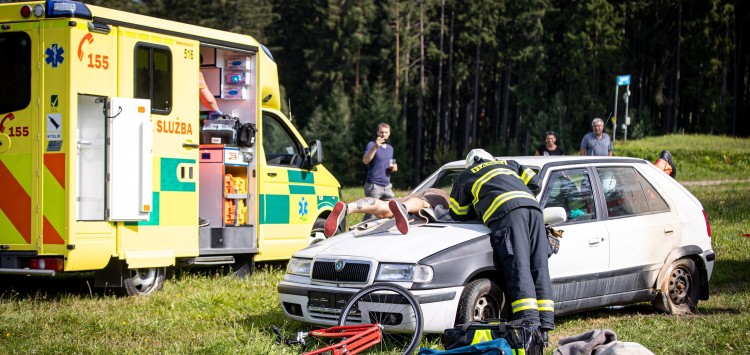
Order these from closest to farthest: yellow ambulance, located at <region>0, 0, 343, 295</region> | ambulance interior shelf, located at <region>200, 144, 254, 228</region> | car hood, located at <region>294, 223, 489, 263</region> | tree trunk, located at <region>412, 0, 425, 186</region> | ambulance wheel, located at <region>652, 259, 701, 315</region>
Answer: car hood, located at <region>294, 223, 489, 263</region>
ambulance wheel, located at <region>652, 259, 701, 315</region>
yellow ambulance, located at <region>0, 0, 343, 295</region>
ambulance interior shelf, located at <region>200, 144, 254, 228</region>
tree trunk, located at <region>412, 0, 425, 186</region>

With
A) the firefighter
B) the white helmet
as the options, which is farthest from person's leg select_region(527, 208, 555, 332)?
the white helmet

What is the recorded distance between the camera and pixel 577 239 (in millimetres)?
7645

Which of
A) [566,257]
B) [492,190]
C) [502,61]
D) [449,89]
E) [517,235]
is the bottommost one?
[566,257]

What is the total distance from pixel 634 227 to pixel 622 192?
36 cm

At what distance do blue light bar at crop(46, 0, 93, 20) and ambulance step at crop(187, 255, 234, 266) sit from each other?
3.07 meters

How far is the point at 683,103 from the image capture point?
64750 millimetres

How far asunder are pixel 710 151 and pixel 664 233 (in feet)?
88.1

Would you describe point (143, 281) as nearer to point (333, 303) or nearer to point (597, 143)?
point (333, 303)

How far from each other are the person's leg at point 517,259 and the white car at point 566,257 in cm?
13

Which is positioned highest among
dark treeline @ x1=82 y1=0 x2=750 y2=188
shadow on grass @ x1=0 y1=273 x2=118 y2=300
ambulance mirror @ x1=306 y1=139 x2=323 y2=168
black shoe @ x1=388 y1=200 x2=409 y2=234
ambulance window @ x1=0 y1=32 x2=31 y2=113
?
dark treeline @ x1=82 y1=0 x2=750 y2=188

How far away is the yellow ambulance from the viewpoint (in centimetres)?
897

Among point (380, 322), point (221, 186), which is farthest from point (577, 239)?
point (221, 186)

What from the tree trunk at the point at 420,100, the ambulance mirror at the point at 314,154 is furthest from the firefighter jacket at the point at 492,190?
the tree trunk at the point at 420,100

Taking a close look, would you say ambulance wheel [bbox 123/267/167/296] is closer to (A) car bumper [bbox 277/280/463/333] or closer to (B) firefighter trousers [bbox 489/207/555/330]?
(A) car bumper [bbox 277/280/463/333]
